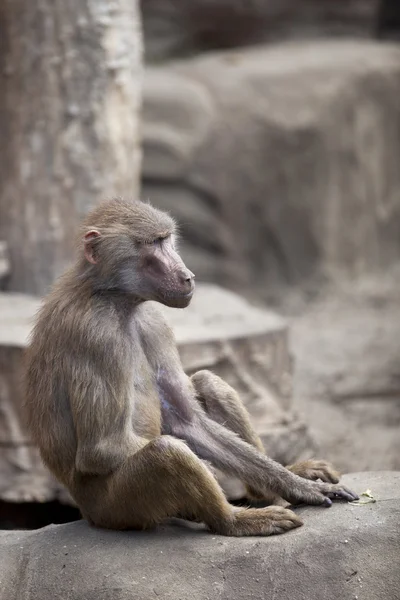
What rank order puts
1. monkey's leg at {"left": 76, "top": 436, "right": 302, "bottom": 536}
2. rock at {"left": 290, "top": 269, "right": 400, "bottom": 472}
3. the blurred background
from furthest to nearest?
rock at {"left": 290, "top": 269, "right": 400, "bottom": 472}
the blurred background
monkey's leg at {"left": 76, "top": 436, "right": 302, "bottom": 536}

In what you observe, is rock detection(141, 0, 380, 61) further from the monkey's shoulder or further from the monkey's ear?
the monkey's ear

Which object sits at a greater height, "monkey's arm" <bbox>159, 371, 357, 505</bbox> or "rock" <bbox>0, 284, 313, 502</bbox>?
"monkey's arm" <bbox>159, 371, 357, 505</bbox>

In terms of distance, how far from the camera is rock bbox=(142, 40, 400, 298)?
9.09 metres

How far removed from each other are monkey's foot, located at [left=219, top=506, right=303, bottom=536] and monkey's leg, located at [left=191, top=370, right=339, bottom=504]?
0.30 meters

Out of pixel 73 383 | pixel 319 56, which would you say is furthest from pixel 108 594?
pixel 319 56

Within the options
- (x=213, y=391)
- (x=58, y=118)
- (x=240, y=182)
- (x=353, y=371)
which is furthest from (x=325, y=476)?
(x=240, y=182)

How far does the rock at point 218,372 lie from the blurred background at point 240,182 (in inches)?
0.4

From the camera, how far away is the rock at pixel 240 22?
10.3 metres

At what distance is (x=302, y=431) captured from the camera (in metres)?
5.89

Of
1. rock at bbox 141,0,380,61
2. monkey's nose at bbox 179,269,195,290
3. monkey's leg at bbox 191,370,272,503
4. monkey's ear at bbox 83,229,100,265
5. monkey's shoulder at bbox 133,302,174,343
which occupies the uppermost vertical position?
rock at bbox 141,0,380,61

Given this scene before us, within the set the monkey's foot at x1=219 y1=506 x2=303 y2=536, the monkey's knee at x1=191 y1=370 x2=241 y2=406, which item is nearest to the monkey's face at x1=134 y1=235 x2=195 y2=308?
the monkey's knee at x1=191 y1=370 x2=241 y2=406

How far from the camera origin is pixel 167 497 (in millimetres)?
3600

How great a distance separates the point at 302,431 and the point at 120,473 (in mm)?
2413

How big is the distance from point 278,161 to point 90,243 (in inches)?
227
